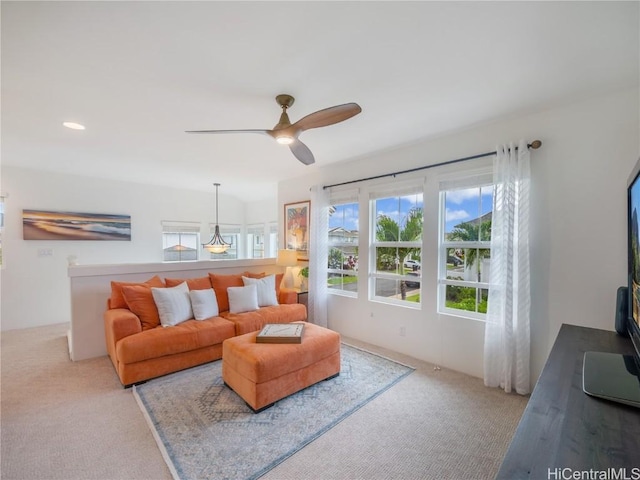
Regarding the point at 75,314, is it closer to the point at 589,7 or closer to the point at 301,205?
the point at 301,205

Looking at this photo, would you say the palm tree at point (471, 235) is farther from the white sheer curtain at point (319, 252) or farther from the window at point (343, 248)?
the white sheer curtain at point (319, 252)

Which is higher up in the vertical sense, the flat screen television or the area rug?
the flat screen television

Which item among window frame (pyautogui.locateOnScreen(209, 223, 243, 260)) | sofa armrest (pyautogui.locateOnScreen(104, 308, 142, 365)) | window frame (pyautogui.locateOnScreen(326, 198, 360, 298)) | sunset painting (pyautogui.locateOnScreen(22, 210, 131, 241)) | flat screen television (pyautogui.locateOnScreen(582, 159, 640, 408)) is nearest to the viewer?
flat screen television (pyautogui.locateOnScreen(582, 159, 640, 408))

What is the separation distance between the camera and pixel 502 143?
2.58 metres

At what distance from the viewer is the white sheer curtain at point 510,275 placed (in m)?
2.39

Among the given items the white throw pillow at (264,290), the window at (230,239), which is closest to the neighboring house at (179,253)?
the window at (230,239)

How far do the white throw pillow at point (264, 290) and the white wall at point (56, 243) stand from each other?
2.63m

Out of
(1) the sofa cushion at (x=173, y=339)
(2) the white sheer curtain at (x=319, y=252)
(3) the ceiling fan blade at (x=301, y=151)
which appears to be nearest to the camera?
(3) the ceiling fan blade at (x=301, y=151)

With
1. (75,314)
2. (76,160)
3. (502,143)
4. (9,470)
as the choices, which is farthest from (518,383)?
(76,160)

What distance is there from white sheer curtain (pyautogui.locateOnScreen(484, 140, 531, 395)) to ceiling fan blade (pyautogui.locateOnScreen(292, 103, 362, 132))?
159cm

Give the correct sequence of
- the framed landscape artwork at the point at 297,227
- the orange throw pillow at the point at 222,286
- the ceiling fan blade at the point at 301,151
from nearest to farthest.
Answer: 1. the ceiling fan blade at the point at 301,151
2. the orange throw pillow at the point at 222,286
3. the framed landscape artwork at the point at 297,227

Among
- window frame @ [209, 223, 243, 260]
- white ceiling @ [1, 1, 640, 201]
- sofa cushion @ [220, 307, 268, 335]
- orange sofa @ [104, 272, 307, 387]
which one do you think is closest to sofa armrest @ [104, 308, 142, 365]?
orange sofa @ [104, 272, 307, 387]

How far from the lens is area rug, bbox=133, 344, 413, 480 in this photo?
168cm

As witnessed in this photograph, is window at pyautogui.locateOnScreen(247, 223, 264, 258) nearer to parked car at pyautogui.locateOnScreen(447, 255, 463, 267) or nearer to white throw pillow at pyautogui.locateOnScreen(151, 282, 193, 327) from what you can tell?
white throw pillow at pyautogui.locateOnScreen(151, 282, 193, 327)
